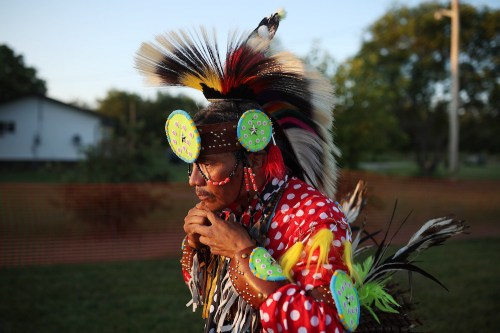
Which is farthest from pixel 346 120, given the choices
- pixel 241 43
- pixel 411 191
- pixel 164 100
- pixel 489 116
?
pixel 164 100

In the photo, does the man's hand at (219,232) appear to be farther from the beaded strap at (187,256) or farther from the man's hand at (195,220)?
the beaded strap at (187,256)

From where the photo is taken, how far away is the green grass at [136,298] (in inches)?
195

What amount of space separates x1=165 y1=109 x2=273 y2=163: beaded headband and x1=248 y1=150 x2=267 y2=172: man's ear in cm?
8

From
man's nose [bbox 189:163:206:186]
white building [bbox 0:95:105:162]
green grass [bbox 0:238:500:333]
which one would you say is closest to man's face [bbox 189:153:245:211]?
man's nose [bbox 189:163:206:186]

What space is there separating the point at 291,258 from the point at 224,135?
60cm

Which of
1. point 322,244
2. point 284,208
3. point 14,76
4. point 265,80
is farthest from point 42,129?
point 322,244

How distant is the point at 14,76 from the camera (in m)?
36.3

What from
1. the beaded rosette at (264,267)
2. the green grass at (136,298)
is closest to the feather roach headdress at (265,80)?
the beaded rosette at (264,267)

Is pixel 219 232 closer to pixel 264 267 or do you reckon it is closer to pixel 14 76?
pixel 264 267

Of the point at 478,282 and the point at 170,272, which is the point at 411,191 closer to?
the point at 478,282

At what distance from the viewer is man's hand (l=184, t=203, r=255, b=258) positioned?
1752 millimetres

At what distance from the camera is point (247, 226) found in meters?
2.05

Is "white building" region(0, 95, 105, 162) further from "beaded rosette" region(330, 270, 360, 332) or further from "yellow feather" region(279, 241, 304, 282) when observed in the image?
"beaded rosette" region(330, 270, 360, 332)

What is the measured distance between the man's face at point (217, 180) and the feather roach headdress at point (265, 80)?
0.45 feet
